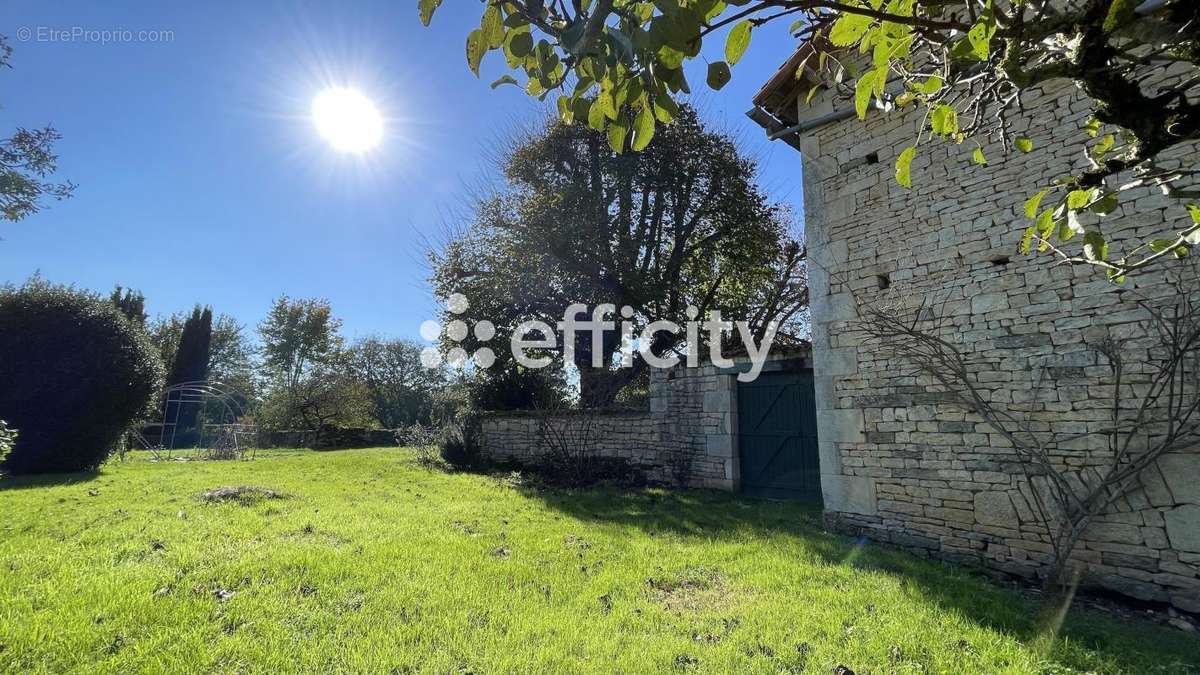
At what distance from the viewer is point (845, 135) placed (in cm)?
639

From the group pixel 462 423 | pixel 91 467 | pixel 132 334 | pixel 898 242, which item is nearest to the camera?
pixel 898 242

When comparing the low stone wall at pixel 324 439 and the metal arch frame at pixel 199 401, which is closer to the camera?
the metal arch frame at pixel 199 401

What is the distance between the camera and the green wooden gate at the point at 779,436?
7.89 m

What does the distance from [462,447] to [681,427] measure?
5.36 m

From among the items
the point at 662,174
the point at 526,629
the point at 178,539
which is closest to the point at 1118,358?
the point at 526,629

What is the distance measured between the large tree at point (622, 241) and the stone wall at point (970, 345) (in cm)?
646

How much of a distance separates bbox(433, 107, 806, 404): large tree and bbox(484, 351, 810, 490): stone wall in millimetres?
2885

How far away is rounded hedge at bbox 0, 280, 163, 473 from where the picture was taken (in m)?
8.95

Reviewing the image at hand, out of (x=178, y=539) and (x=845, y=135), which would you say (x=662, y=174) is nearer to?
(x=845, y=135)

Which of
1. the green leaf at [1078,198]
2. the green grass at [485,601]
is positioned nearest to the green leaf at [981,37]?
the green leaf at [1078,198]

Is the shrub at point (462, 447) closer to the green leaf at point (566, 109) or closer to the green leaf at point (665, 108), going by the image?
the green leaf at point (566, 109)

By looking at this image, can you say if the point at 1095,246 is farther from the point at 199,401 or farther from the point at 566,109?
the point at 199,401

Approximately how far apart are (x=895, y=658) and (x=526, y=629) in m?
2.11

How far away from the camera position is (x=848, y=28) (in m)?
1.39
